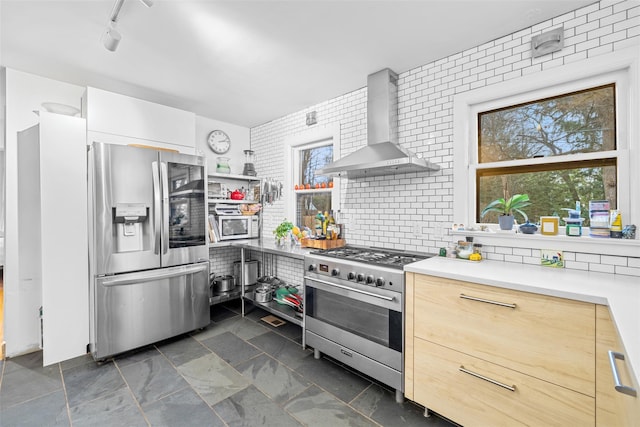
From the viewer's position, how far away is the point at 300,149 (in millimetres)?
3783

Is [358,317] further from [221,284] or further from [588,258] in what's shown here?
[221,284]

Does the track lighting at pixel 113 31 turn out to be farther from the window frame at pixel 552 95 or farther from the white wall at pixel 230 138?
the window frame at pixel 552 95

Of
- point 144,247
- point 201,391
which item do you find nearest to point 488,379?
point 201,391

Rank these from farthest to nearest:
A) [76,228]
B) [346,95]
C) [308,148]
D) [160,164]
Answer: [308,148] → [346,95] → [160,164] → [76,228]

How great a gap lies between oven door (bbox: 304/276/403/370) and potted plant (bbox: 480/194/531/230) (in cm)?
98

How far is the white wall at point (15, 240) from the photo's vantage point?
8.26ft

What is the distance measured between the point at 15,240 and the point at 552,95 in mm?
4549

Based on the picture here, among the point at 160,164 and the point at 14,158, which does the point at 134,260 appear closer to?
the point at 160,164

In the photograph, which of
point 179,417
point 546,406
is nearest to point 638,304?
point 546,406

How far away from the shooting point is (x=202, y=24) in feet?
6.41

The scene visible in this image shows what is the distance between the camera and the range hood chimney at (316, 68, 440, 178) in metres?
2.40

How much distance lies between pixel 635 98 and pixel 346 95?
226 cm

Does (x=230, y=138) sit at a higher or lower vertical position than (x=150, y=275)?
higher

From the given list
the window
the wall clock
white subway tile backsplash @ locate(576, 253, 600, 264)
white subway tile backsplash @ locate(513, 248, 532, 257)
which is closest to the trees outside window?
the wall clock
